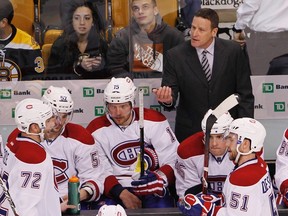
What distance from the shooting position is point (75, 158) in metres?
8.30

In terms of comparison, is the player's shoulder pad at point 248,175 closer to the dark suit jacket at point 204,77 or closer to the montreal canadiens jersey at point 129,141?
the montreal canadiens jersey at point 129,141

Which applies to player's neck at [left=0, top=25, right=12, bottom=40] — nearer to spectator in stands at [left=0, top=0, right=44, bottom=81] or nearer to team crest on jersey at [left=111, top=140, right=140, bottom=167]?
spectator in stands at [left=0, top=0, right=44, bottom=81]

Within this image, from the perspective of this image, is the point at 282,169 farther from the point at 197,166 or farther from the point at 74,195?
the point at 74,195

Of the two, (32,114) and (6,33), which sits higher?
(6,33)

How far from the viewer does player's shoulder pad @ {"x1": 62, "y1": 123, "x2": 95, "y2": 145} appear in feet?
27.1

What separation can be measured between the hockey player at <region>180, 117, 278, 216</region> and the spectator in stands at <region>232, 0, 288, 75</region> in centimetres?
157

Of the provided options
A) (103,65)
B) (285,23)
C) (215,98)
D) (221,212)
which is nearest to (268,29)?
(285,23)

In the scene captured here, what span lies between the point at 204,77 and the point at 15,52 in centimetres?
143

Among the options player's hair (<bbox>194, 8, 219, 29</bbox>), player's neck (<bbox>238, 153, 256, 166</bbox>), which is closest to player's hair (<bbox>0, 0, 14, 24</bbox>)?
player's hair (<bbox>194, 8, 219, 29</bbox>)

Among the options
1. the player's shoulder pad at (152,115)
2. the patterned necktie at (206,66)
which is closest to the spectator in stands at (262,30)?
the patterned necktie at (206,66)

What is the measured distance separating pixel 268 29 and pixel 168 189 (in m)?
1.47

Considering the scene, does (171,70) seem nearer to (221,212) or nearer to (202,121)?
(202,121)

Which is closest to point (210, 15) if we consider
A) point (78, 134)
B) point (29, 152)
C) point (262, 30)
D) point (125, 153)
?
point (262, 30)

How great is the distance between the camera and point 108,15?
345 inches
